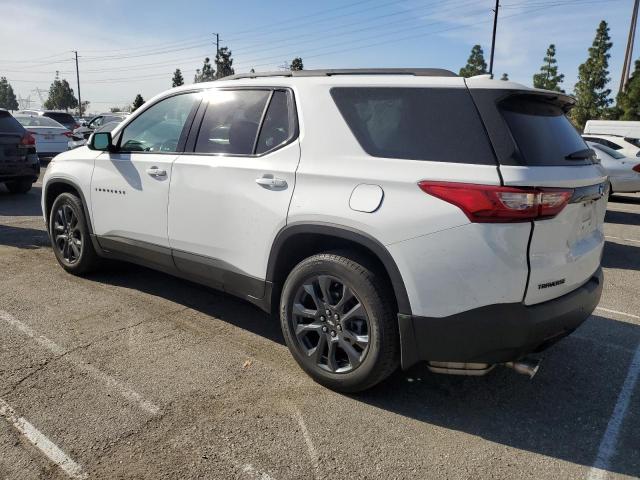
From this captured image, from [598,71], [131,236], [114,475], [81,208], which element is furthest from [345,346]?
[598,71]

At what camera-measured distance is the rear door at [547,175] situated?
8.24 ft

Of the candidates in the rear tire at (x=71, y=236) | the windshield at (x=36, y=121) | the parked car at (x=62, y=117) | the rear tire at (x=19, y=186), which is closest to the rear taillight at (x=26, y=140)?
the rear tire at (x=19, y=186)

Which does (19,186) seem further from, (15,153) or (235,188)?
(235,188)

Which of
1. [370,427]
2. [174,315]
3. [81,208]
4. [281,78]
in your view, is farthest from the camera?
[81,208]

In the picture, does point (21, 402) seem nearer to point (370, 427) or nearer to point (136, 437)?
point (136, 437)

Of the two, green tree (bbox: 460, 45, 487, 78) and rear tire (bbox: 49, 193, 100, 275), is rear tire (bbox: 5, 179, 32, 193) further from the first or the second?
green tree (bbox: 460, 45, 487, 78)

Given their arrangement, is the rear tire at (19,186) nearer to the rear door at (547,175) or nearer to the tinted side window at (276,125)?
the tinted side window at (276,125)

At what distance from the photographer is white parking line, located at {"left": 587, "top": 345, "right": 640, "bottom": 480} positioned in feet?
8.20

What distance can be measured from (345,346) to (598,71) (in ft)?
137

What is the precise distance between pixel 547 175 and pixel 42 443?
2.76 m

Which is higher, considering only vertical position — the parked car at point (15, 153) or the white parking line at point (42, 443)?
the parked car at point (15, 153)

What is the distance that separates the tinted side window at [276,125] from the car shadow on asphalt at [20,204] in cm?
647

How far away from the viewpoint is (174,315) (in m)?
4.25

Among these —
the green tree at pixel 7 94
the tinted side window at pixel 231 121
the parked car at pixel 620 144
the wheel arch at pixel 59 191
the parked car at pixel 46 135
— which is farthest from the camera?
the green tree at pixel 7 94
